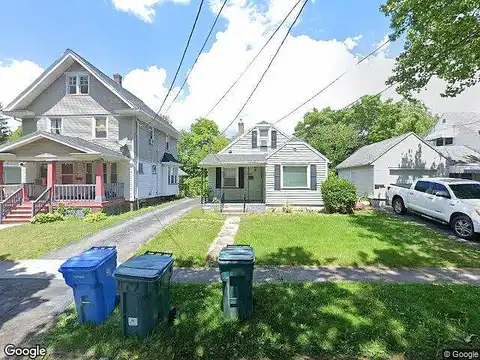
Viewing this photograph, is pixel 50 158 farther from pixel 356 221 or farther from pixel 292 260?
pixel 356 221

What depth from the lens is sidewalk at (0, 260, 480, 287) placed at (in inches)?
231

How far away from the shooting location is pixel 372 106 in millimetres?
43531

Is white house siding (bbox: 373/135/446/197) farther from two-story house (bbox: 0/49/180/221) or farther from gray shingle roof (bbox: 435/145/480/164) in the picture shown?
two-story house (bbox: 0/49/180/221)

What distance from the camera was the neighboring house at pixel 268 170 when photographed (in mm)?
15664

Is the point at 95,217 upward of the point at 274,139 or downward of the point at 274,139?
downward

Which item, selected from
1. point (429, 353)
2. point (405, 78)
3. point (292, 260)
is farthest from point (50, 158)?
point (405, 78)

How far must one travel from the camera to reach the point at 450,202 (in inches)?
398

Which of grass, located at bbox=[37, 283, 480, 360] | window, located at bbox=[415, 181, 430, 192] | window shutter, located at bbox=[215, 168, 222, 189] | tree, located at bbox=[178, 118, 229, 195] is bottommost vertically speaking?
grass, located at bbox=[37, 283, 480, 360]

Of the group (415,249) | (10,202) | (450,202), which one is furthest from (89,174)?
(450,202)

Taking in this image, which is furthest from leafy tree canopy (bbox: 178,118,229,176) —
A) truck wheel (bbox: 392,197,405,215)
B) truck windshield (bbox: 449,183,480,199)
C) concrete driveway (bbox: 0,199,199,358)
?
truck windshield (bbox: 449,183,480,199)

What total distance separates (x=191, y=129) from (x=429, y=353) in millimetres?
42251

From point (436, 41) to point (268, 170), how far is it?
32.3 ft

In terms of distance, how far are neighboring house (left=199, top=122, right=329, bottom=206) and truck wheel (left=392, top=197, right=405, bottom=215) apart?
3731 mm

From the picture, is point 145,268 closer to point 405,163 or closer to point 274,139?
point 274,139
